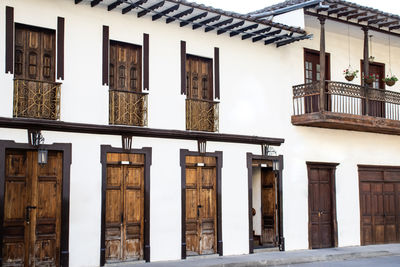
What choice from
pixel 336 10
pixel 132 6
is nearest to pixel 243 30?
pixel 336 10

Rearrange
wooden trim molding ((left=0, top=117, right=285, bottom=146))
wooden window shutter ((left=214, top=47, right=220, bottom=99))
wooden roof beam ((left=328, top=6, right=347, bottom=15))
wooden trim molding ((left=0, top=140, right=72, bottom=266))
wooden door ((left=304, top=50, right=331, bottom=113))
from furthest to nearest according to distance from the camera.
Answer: wooden door ((left=304, top=50, right=331, bottom=113)) < wooden roof beam ((left=328, top=6, right=347, bottom=15)) < wooden window shutter ((left=214, top=47, right=220, bottom=99)) < wooden trim molding ((left=0, top=140, right=72, bottom=266)) < wooden trim molding ((left=0, top=117, right=285, bottom=146))

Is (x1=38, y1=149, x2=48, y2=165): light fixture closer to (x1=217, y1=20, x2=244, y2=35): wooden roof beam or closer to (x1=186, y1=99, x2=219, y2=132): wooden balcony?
(x1=186, y1=99, x2=219, y2=132): wooden balcony

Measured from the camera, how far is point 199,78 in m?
17.2

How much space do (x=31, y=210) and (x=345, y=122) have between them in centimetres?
995

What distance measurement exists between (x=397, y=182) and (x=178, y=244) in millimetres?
9818

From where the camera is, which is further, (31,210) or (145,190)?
(145,190)

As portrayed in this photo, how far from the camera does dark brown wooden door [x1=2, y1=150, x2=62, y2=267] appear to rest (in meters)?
13.3

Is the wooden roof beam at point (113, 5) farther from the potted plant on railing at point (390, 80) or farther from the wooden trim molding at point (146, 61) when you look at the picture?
the potted plant on railing at point (390, 80)

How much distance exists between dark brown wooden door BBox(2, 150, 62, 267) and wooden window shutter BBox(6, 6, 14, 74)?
1.93m

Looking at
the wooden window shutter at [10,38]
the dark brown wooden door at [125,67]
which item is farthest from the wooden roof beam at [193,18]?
the wooden window shutter at [10,38]

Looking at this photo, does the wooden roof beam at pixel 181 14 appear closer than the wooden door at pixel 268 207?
Yes

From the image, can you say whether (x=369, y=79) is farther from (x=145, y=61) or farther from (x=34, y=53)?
(x=34, y=53)

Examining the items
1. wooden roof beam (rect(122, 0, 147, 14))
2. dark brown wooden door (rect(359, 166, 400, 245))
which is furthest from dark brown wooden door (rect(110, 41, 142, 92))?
dark brown wooden door (rect(359, 166, 400, 245))

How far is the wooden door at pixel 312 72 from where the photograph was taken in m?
19.5
